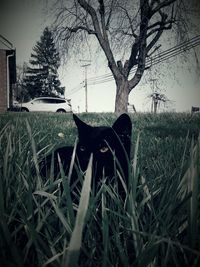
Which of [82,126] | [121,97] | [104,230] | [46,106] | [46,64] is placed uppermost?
[46,64]

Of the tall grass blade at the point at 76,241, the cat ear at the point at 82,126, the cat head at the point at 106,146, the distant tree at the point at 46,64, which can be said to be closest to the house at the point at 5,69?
the distant tree at the point at 46,64

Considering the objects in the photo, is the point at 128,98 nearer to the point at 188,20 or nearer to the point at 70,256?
the point at 188,20

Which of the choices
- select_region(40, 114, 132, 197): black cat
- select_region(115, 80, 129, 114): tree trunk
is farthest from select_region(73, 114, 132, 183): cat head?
select_region(115, 80, 129, 114): tree trunk

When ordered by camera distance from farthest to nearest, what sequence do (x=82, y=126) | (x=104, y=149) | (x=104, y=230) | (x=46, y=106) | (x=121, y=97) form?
(x=46, y=106)
(x=121, y=97)
(x=82, y=126)
(x=104, y=149)
(x=104, y=230)

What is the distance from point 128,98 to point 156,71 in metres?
0.24

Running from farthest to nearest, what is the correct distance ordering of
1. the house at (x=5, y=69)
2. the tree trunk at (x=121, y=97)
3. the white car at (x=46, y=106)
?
the white car at (x=46, y=106), the tree trunk at (x=121, y=97), the house at (x=5, y=69)

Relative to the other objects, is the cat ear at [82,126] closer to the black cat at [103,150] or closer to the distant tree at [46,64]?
the black cat at [103,150]

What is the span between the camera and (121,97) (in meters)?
1.35

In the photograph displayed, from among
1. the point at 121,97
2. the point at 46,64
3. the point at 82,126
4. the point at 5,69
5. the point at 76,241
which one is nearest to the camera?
the point at 76,241

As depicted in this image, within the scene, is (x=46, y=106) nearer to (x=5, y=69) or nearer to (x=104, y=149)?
(x=5, y=69)

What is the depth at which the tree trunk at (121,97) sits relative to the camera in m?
1.28

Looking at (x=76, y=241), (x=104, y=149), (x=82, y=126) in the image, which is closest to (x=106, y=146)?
(x=104, y=149)

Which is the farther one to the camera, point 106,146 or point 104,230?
point 106,146

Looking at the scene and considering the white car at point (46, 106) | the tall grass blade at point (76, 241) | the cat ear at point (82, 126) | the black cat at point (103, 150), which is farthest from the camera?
the white car at point (46, 106)
